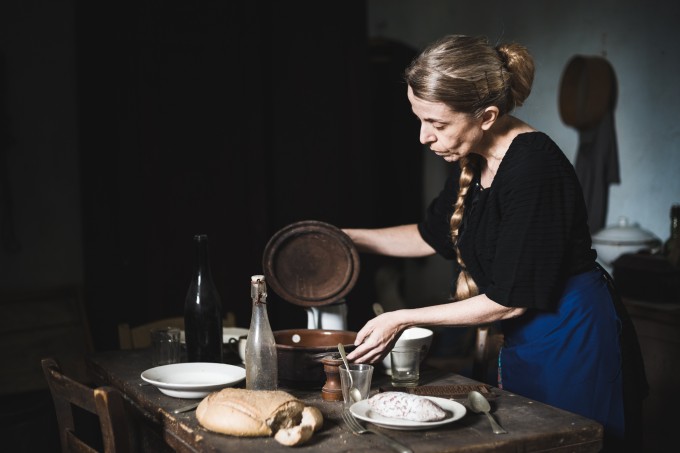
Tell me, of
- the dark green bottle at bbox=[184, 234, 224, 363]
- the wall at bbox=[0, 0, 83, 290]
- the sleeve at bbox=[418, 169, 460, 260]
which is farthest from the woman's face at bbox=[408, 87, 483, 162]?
the wall at bbox=[0, 0, 83, 290]

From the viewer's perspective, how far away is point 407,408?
1657 millimetres

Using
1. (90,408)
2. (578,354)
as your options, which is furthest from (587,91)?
(90,408)

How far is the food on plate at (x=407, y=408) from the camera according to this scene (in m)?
1.64

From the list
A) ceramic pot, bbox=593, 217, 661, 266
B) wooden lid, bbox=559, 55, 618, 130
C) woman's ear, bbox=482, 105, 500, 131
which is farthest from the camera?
wooden lid, bbox=559, 55, 618, 130

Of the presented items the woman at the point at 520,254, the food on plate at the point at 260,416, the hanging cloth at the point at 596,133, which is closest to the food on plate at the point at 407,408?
the food on plate at the point at 260,416

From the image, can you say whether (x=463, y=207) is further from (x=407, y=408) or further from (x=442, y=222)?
(x=407, y=408)

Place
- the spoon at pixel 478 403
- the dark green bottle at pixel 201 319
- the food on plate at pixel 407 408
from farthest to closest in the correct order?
the dark green bottle at pixel 201 319
the spoon at pixel 478 403
the food on plate at pixel 407 408

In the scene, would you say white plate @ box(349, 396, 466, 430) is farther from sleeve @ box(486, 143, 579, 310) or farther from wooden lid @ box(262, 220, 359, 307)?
wooden lid @ box(262, 220, 359, 307)

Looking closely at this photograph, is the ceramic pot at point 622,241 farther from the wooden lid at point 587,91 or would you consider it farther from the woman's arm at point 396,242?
the woman's arm at point 396,242

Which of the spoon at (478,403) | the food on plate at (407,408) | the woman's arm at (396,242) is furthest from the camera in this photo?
the woman's arm at (396,242)

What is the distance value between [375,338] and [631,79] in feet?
10.7

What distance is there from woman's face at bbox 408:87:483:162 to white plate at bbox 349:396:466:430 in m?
0.72

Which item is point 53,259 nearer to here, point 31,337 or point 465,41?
point 31,337

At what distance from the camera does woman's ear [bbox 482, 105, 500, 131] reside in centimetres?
207
